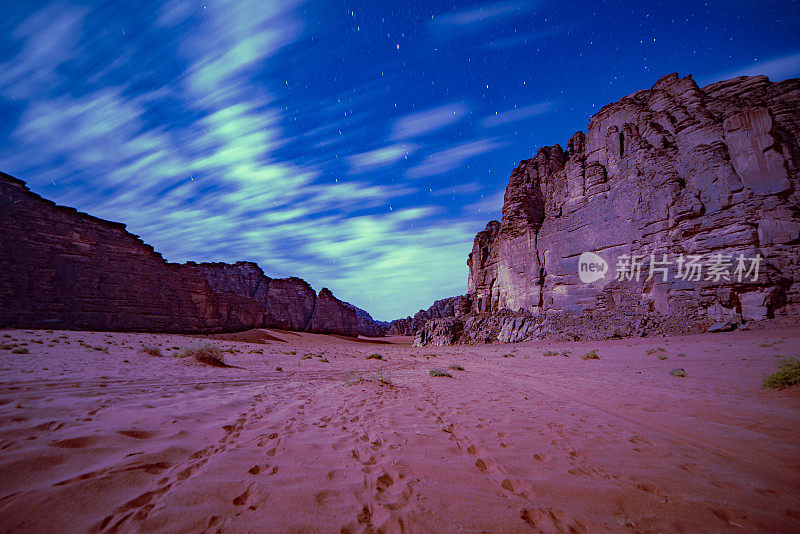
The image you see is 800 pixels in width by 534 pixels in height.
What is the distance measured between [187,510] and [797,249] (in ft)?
117

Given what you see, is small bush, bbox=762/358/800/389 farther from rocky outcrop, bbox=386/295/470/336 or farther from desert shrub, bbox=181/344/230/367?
rocky outcrop, bbox=386/295/470/336

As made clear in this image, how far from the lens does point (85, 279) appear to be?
2834 centimetres

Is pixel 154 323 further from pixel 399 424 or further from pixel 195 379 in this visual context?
pixel 399 424

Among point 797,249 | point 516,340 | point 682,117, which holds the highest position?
point 682,117

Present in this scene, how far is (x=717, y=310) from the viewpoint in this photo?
22.8 metres

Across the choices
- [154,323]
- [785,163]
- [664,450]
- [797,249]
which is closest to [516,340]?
[797,249]

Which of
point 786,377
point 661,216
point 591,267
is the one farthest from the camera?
point 591,267

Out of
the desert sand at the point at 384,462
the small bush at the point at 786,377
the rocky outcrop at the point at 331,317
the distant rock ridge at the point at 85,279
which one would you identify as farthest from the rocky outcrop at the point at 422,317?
the desert sand at the point at 384,462

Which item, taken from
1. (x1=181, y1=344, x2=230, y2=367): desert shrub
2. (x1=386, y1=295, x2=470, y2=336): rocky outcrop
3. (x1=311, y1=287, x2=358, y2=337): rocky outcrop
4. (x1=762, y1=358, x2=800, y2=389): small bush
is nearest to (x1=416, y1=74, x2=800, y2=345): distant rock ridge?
(x1=762, y1=358, x2=800, y2=389): small bush

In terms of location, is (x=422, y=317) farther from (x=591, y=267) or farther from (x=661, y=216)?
(x=661, y=216)

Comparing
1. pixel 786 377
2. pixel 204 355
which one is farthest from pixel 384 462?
pixel 204 355

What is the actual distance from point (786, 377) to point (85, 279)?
1768 inches

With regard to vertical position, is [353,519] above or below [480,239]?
below

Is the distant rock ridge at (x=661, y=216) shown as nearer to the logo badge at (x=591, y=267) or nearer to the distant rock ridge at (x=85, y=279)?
the logo badge at (x=591, y=267)
